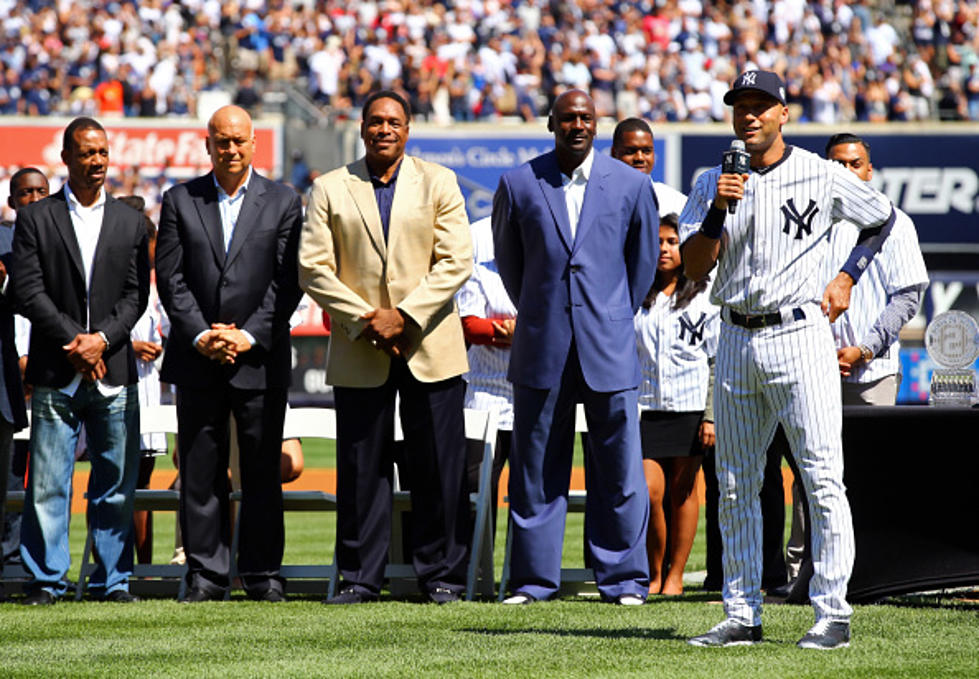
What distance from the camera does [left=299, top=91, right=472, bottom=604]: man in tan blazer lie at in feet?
25.1

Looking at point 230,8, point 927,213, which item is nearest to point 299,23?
point 230,8

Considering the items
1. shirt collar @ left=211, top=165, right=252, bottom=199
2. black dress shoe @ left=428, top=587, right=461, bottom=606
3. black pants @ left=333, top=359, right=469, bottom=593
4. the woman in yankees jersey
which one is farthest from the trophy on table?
shirt collar @ left=211, top=165, right=252, bottom=199

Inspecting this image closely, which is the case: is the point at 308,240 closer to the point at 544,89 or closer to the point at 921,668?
the point at 921,668

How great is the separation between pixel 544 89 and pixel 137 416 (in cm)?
2269

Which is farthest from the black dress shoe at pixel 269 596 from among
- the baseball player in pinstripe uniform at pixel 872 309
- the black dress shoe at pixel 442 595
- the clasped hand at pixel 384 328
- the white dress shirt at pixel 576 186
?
the baseball player in pinstripe uniform at pixel 872 309

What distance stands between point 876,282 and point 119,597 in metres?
4.28

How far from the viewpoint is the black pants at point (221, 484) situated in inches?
308

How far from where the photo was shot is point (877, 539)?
7.44 metres

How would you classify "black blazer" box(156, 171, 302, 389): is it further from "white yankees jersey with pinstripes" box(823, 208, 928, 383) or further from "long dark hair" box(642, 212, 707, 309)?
"white yankees jersey with pinstripes" box(823, 208, 928, 383)

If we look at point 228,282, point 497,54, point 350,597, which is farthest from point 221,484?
point 497,54

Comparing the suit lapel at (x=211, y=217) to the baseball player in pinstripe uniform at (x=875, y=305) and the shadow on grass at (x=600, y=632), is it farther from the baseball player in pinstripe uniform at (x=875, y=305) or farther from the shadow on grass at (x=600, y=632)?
the baseball player in pinstripe uniform at (x=875, y=305)

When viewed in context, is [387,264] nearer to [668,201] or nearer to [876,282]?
[668,201]

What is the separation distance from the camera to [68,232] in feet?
25.8

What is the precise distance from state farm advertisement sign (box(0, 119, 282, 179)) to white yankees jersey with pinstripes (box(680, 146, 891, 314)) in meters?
21.3
